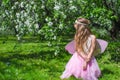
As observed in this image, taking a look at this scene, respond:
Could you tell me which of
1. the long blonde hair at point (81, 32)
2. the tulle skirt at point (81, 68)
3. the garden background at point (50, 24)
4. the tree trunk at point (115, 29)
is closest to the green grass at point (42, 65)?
the garden background at point (50, 24)

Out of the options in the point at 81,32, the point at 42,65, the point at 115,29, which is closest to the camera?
the point at 81,32

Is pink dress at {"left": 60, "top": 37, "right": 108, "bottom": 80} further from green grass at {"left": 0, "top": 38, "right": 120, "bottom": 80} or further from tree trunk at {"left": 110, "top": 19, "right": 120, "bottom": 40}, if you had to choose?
tree trunk at {"left": 110, "top": 19, "right": 120, "bottom": 40}

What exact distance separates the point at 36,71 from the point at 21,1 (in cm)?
407

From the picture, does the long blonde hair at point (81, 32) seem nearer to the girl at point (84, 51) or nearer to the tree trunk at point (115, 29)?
the girl at point (84, 51)

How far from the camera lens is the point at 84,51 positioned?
9.96 m

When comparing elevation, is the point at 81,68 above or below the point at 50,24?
below

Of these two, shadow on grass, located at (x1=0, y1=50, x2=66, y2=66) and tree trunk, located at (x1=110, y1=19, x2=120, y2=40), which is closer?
shadow on grass, located at (x1=0, y1=50, x2=66, y2=66)

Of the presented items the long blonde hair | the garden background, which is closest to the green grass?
the garden background

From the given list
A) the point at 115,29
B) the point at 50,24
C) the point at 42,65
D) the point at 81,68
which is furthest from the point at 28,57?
the point at 81,68

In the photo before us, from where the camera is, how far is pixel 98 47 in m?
10.2

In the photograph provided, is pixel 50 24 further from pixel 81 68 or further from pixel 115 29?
pixel 115 29

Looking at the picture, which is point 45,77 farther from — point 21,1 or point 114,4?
point 114,4

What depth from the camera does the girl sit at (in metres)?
9.88

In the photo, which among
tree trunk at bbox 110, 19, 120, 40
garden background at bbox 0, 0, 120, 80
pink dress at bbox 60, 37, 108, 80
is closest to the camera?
pink dress at bbox 60, 37, 108, 80
